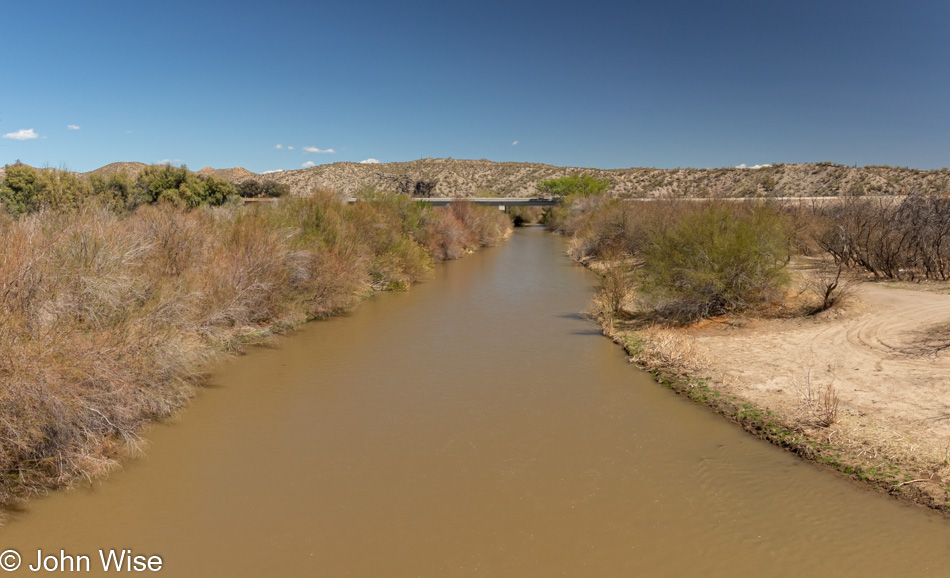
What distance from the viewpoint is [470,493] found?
300 inches

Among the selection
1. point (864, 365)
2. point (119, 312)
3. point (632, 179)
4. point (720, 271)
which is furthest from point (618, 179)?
point (119, 312)

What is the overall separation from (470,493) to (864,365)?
8.49 metres

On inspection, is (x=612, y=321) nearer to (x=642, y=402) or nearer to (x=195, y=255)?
(x=642, y=402)

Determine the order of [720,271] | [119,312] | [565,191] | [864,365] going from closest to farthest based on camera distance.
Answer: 1. [119,312]
2. [864,365]
3. [720,271]
4. [565,191]

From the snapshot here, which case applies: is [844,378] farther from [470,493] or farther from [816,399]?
[470,493]

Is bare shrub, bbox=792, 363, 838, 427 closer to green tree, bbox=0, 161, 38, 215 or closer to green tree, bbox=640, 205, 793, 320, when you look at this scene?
green tree, bbox=640, 205, 793, 320

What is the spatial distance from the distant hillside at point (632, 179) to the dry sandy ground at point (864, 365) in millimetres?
43523

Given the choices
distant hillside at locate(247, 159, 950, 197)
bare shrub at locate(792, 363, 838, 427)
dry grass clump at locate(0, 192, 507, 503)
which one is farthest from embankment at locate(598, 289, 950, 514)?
distant hillside at locate(247, 159, 950, 197)

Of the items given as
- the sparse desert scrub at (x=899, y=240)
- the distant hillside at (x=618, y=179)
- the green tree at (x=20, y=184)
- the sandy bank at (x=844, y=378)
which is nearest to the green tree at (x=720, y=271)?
the sandy bank at (x=844, y=378)

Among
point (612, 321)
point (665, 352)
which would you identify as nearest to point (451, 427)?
point (665, 352)

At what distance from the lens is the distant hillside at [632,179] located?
6551 cm

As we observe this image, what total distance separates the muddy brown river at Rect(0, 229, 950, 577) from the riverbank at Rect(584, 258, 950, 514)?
0.43m

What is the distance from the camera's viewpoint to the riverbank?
7793 mm

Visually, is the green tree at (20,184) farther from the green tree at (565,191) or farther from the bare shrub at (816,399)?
the green tree at (565,191)
